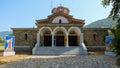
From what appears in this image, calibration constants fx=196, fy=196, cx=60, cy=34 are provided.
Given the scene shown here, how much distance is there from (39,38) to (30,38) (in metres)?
3.34

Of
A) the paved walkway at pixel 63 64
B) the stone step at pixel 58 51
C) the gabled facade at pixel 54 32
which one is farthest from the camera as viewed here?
the gabled facade at pixel 54 32

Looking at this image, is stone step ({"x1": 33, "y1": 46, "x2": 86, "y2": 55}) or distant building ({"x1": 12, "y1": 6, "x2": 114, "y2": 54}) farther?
distant building ({"x1": 12, "y1": 6, "x2": 114, "y2": 54})

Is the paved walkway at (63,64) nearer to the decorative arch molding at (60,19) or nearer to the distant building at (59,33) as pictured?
the distant building at (59,33)

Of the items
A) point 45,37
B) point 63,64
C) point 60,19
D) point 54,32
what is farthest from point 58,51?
point 63,64

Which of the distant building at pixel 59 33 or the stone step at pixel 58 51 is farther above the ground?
the distant building at pixel 59 33

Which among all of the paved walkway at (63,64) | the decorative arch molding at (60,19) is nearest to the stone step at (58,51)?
the decorative arch molding at (60,19)

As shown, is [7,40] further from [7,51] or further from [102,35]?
[102,35]

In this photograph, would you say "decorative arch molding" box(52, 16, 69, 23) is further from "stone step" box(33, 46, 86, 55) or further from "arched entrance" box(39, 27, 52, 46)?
"stone step" box(33, 46, 86, 55)

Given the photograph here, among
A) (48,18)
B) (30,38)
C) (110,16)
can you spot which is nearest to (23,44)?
(30,38)

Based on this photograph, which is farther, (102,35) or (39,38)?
(102,35)

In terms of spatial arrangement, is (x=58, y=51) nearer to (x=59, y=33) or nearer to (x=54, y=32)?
(x=54, y=32)

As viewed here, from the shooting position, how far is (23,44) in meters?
35.1

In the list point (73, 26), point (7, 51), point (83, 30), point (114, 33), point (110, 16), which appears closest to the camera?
point (114, 33)

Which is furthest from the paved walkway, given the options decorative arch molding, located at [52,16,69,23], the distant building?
decorative arch molding, located at [52,16,69,23]
